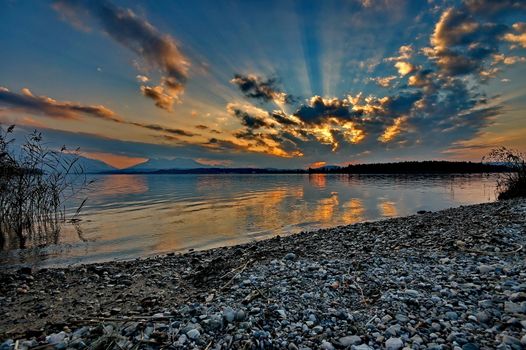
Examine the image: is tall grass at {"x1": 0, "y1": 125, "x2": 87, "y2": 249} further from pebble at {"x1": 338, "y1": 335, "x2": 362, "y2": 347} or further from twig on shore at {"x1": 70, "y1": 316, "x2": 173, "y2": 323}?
pebble at {"x1": 338, "y1": 335, "x2": 362, "y2": 347}

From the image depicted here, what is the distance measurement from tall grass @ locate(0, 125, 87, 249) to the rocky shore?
785 centimetres

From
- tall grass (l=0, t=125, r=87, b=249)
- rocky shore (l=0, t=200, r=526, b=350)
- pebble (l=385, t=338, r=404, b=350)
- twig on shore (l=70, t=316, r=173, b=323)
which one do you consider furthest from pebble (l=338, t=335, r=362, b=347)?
tall grass (l=0, t=125, r=87, b=249)

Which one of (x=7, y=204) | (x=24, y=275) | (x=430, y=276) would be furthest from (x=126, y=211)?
(x=430, y=276)

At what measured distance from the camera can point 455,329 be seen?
4293mm

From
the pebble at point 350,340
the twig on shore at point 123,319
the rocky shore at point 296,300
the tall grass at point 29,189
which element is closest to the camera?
the pebble at point 350,340

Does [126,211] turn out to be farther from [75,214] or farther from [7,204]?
[7,204]

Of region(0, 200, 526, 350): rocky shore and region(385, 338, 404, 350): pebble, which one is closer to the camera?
region(385, 338, 404, 350): pebble

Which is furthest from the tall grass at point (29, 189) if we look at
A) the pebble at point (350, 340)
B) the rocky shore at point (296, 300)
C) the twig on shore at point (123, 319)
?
the pebble at point (350, 340)

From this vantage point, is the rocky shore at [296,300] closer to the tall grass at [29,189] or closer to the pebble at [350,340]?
the pebble at [350,340]

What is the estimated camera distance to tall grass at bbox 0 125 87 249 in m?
14.8

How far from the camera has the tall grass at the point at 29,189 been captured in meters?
14.8

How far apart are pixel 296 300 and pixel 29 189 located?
18.4 metres

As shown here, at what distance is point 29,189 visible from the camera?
653 inches

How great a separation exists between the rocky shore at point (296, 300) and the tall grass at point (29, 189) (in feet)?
25.8
